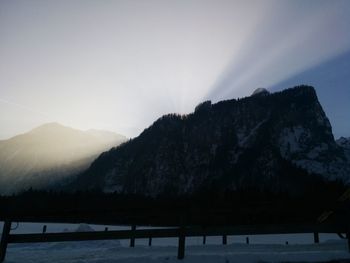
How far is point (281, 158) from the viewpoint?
7692 inches

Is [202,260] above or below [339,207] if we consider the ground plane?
below

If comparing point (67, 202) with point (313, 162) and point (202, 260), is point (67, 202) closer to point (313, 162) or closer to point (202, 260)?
point (202, 260)

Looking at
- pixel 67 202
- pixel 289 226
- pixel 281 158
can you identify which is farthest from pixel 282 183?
pixel 289 226

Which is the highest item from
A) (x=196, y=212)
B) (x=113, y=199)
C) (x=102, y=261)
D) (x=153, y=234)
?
(x=113, y=199)

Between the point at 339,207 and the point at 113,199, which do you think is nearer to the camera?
the point at 339,207

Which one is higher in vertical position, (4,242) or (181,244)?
(181,244)

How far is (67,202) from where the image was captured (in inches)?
3637

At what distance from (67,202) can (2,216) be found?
8612 cm

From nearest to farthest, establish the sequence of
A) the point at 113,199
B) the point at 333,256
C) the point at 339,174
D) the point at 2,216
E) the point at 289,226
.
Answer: the point at 333,256
the point at 289,226
the point at 2,216
the point at 113,199
the point at 339,174

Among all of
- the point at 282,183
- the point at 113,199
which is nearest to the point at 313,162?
the point at 282,183

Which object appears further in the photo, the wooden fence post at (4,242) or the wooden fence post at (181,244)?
the wooden fence post at (4,242)

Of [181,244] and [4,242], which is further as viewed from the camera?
[4,242]

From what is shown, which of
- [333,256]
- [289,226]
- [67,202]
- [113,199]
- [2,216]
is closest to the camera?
[333,256]

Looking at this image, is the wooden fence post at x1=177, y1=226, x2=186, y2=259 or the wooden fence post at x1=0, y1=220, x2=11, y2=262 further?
the wooden fence post at x1=0, y1=220, x2=11, y2=262
